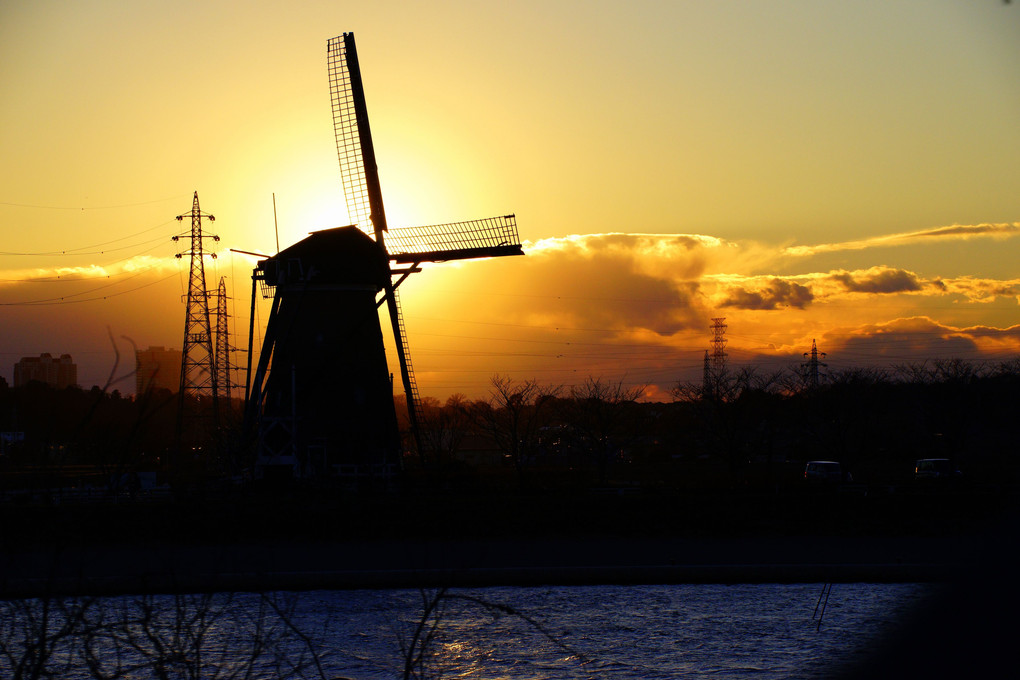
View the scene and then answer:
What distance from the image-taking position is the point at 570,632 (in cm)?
1459

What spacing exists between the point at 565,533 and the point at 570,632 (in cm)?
1290

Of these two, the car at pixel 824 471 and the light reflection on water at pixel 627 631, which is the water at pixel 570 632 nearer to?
the light reflection on water at pixel 627 631

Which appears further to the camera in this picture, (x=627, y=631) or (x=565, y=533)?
(x=565, y=533)

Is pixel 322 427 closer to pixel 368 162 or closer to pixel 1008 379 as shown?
pixel 368 162

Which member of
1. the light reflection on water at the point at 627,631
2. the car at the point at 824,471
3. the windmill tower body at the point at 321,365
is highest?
the windmill tower body at the point at 321,365

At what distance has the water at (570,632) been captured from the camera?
12.1 meters

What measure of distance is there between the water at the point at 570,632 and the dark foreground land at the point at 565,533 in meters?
1.24

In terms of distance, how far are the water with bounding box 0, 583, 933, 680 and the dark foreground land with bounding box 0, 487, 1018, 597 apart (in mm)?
1238

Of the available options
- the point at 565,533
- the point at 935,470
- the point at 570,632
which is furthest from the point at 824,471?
the point at 570,632

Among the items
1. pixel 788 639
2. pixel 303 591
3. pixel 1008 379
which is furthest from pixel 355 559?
pixel 1008 379

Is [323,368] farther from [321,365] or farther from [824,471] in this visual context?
[824,471]

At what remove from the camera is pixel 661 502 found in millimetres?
29719

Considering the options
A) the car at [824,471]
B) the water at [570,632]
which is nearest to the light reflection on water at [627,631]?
the water at [570,632]

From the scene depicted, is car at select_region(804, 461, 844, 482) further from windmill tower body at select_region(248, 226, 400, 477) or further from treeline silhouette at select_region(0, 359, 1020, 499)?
windmill tower body at select_region(248, 226, 400, 477)
